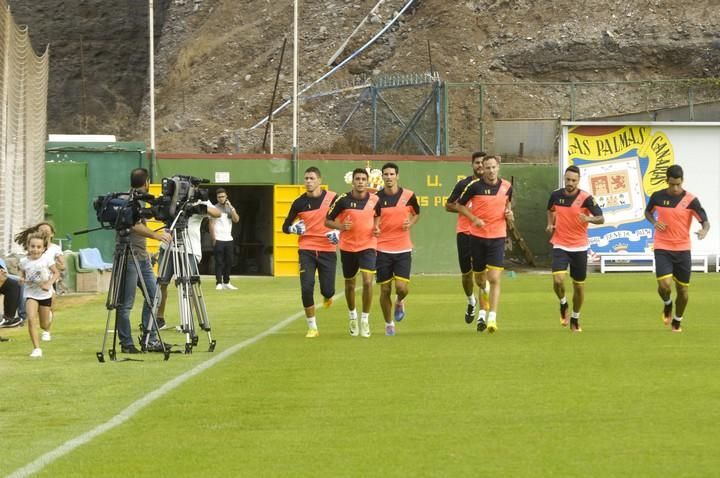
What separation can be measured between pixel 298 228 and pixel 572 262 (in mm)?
3811

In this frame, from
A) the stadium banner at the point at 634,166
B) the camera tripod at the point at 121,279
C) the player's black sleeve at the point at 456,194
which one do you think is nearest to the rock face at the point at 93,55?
the stadium banner at the point at 634,166

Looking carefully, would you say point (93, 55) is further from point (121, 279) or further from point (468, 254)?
point (121, 279)

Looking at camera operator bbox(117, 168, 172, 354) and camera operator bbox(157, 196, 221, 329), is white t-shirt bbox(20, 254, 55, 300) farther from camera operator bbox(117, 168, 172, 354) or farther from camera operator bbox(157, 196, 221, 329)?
camera operator bbox(157, 196, 221, 329)

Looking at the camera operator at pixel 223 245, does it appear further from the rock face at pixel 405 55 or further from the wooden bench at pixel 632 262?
the rock face at pixel 405 55

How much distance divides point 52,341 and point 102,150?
842 inches

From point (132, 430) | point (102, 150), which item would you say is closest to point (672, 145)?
point (102, 150)

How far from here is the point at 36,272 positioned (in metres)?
17.5

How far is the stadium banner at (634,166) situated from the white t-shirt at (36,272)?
24.4 meters

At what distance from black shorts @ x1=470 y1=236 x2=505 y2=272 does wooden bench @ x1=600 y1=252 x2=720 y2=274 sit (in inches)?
826

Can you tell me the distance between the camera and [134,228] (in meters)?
16.4

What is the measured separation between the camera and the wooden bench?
40156mm

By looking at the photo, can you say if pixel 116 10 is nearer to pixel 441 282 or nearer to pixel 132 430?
pixel 441 282

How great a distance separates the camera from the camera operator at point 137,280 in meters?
16.4

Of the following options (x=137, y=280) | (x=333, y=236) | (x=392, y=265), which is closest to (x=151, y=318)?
(x=137, y=280)
